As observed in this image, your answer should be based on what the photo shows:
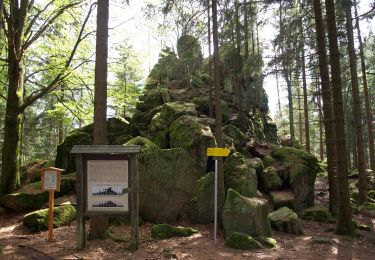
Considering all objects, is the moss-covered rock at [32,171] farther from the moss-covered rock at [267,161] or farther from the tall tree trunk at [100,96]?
the moss-covered rock at [267,161]

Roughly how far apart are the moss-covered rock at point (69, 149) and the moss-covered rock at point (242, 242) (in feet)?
24.5

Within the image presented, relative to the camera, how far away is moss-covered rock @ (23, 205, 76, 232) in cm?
892

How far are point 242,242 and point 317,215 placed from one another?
4997 millimetres

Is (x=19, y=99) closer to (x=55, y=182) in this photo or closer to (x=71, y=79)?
(x=71, y=79)

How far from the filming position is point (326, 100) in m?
11.8

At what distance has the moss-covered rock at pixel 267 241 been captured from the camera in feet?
26.9

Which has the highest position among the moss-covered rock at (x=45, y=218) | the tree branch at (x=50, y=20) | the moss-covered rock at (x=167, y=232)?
the tree branch at (x=50, y=20)

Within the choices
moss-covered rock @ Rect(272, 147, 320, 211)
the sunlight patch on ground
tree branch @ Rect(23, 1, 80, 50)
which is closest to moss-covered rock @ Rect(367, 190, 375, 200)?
moss-covered rock @ Rect(272, 147, 320, 211)

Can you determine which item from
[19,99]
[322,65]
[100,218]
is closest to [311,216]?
[322,65]

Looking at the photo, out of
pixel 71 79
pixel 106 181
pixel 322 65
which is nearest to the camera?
pixel 106 181

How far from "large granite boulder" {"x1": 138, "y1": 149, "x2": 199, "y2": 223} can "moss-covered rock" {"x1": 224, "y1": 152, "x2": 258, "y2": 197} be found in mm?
1696

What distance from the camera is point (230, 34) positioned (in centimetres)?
1442

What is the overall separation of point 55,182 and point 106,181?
1.58 m

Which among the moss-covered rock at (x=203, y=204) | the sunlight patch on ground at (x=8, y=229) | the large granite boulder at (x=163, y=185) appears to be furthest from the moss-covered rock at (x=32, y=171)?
the moss-covered rock at (x=203, y=204)
